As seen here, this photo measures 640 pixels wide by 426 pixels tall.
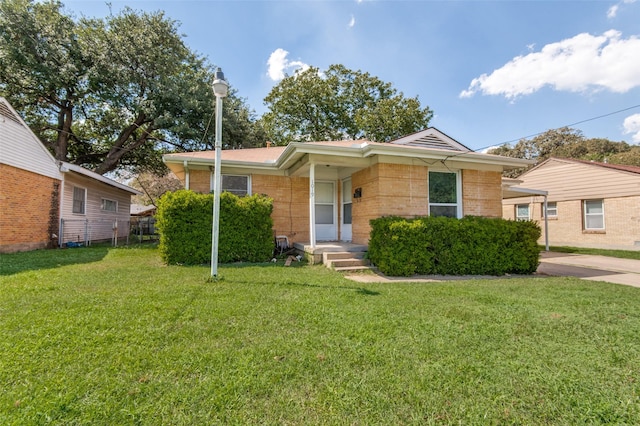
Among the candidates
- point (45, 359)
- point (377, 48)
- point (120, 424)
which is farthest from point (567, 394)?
point (377, 48)

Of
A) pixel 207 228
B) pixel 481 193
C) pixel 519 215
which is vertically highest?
pixel 481 193

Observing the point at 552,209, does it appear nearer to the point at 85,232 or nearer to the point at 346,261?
the point at 346,261

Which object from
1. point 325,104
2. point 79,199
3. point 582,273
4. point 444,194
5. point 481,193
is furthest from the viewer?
point 325,104

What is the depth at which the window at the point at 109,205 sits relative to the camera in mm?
14712

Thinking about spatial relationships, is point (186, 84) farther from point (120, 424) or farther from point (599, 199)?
point (599, 199)

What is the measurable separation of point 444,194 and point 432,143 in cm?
221

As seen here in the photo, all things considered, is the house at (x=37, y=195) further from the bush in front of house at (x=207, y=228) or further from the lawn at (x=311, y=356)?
the lawn at (x=311, y=356)

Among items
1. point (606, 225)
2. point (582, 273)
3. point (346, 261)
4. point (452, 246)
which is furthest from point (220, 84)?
point (606, 225)

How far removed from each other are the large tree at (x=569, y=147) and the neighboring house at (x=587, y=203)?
15842mm

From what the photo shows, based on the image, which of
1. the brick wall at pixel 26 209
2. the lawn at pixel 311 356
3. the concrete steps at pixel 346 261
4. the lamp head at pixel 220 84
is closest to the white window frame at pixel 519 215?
the lawn at pixel 311 356

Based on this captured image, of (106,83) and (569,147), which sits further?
(569,147)

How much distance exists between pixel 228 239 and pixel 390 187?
435 centimetres

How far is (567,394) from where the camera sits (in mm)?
2115

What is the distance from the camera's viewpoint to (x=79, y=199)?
12398 mm
